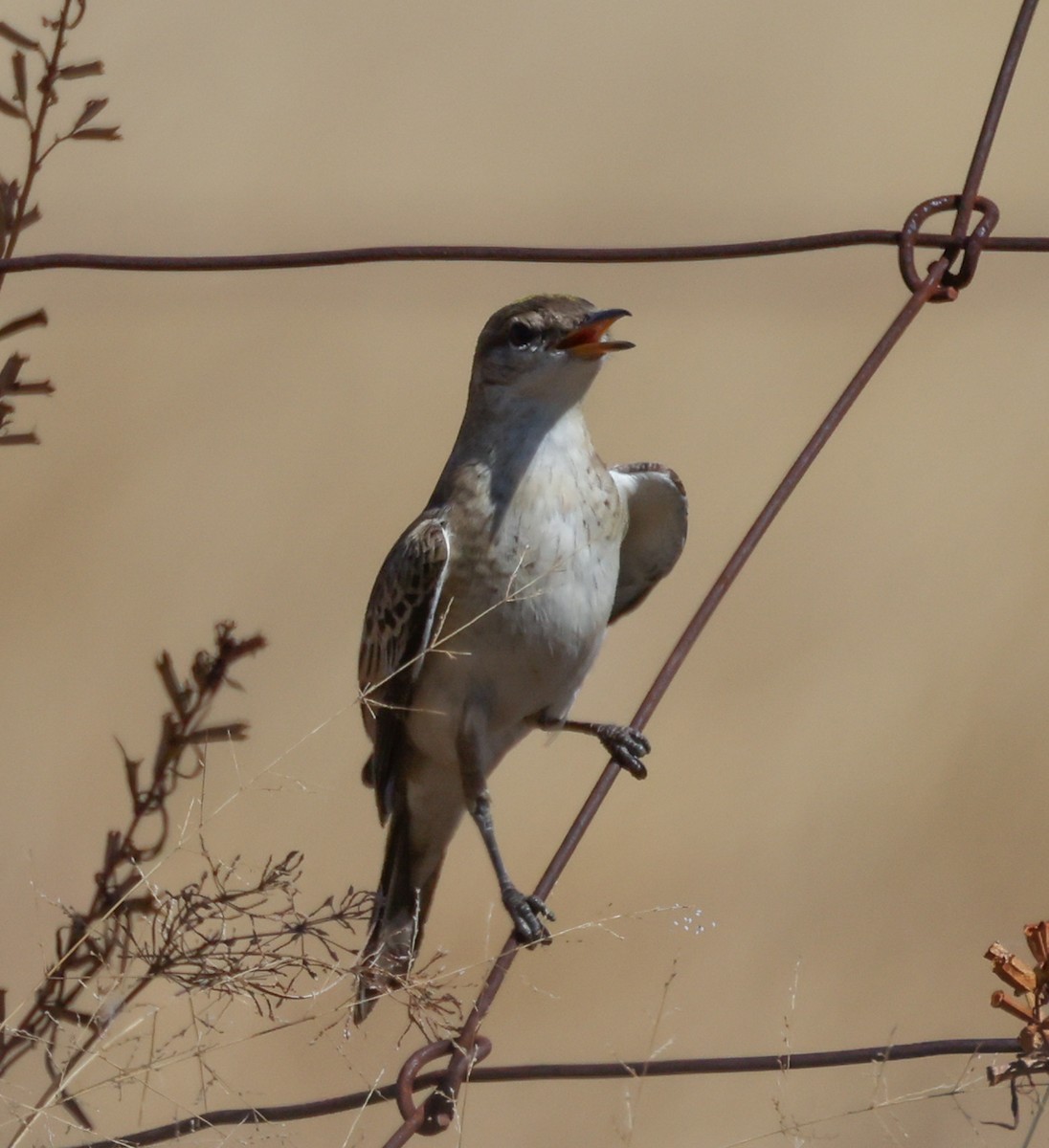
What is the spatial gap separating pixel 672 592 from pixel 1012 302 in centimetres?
258

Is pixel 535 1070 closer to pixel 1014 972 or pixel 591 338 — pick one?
pixel 1014 972

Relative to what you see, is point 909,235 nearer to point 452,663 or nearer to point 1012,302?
point 452,663

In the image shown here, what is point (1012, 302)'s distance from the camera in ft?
→ 31.2

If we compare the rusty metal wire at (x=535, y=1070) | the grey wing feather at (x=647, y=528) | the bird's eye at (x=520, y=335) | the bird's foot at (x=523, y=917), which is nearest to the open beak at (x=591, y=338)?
the bird's eye at (x=520, y=335)

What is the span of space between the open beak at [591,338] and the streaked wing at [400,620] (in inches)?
22.0

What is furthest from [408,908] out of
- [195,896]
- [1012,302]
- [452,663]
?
[1012,302]

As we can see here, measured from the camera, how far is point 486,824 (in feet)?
16.0

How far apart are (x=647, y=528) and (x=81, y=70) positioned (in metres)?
2.38

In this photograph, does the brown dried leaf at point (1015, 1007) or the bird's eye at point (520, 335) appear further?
the bird's eye at point (520, 335)

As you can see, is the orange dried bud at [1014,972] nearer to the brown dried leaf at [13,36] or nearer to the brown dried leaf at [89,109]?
the brown dried leaf at [89,109]

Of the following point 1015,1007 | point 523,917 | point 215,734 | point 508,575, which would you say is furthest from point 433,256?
point 523,917

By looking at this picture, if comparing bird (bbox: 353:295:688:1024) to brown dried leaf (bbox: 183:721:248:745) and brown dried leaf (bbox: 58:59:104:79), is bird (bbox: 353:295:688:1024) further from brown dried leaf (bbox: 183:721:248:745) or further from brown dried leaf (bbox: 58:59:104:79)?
brown dried leaf (bbox: 58:59:104:79)

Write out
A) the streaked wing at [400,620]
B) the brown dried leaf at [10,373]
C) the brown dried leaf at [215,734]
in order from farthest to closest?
the streaked wing at [400,620], the brown dried leaf at [215,734], the brown dried leaf at [10,373]

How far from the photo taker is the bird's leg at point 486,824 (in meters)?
4.46
